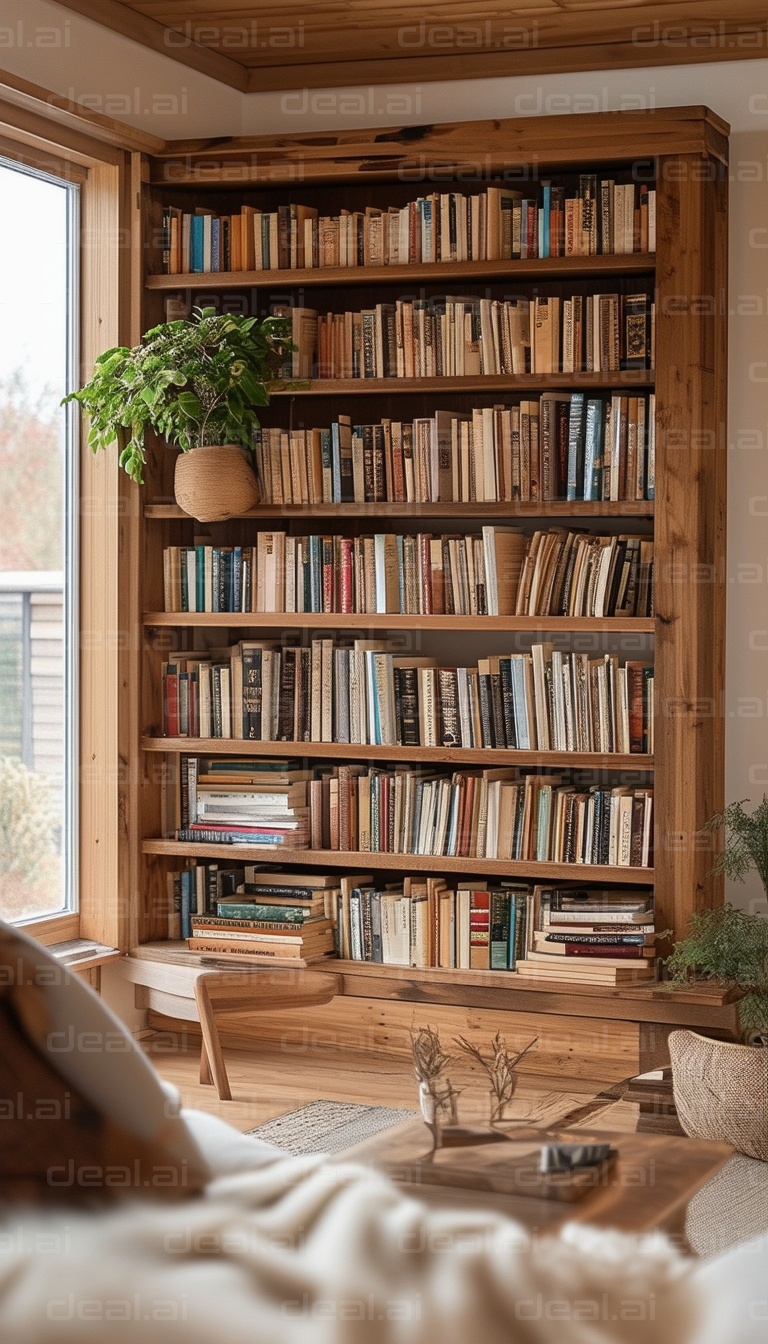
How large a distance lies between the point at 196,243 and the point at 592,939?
87.3 inches

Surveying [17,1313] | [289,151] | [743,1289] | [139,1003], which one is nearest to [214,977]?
[139,1003]

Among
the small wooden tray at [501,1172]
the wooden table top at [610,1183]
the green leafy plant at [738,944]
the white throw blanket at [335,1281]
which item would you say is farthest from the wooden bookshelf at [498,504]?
the white throw blanket at [335,1281]

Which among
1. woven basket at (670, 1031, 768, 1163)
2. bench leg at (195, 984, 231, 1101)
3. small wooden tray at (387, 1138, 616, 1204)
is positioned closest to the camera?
small wooden tray at (387, 1138, 616, 1204)

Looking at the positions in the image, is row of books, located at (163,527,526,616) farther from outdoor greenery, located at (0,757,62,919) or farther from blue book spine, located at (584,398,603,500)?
outdoor greenery, located at (0,757,62,919)

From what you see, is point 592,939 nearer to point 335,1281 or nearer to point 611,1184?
point 611,1184

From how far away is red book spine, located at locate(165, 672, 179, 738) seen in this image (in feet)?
14.1

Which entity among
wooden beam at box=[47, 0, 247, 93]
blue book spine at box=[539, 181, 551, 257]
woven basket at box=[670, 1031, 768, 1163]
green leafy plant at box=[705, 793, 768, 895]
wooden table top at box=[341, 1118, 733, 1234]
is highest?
wooden beam at box=[47, 0, 247, 93]

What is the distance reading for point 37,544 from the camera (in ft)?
13.1

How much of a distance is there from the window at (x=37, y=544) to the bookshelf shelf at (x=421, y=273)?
1.02ft

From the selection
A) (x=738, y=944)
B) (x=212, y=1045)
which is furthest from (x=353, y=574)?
(x=738, y=944)

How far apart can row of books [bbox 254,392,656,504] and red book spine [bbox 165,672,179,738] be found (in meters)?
0.59

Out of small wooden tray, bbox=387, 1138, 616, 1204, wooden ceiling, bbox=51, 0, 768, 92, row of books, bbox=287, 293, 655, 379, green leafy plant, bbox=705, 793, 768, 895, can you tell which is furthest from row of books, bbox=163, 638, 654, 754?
small wooden tray, bbox=387, 1138, 616, 1204

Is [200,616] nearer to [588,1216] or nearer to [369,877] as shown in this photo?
[369,877]

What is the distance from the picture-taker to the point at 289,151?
4.14 meters
